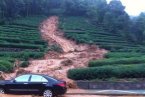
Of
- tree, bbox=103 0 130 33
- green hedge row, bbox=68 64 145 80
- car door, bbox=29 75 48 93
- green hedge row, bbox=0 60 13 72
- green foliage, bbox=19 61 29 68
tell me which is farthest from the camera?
tree, bbox=103 0 130 33

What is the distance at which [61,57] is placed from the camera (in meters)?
45.3

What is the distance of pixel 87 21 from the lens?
84.1m

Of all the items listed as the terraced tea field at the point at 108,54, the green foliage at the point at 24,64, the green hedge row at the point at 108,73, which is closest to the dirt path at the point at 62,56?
the green foliage at the point at 24,64

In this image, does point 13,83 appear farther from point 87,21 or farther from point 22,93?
Result: point 87,21

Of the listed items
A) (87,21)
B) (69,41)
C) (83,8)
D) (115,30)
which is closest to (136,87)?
(69,41)

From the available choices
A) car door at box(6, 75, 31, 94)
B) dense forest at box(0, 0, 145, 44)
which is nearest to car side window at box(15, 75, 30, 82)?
car door at box(6, 75, 31, 94)

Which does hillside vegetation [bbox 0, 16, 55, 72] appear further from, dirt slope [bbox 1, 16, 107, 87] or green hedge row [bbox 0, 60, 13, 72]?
dirt slope [bbox 1, 16, 107, 87]

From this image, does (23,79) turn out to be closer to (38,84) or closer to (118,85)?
(38,84)

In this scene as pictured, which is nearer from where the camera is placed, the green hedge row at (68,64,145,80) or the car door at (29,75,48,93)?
the car door at (29,75,48,93)

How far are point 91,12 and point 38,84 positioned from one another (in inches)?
2506

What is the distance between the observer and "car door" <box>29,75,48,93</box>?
2181 cm

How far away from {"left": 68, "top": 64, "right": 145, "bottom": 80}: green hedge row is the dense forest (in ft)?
101

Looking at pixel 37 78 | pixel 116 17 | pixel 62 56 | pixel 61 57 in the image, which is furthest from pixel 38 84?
pixel 116 17

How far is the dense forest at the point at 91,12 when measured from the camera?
65675mm
